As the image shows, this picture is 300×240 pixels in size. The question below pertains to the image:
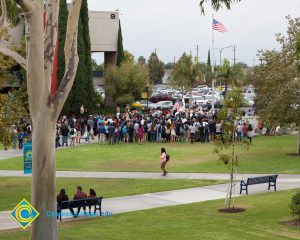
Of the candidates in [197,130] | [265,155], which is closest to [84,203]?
[265,155]

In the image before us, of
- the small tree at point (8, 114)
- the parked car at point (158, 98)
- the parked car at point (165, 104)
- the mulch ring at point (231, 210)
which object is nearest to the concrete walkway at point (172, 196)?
the mulch ring at point (231, 210)

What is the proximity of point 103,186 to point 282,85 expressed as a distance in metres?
11.5

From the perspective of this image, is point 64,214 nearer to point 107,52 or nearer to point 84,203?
point 84,203

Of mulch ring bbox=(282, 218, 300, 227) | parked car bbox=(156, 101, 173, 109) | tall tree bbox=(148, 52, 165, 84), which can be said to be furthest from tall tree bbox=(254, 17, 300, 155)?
tall tree bbox=(148, 52, 165, 84)

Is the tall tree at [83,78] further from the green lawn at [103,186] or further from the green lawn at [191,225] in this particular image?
the green lawn at [191,225]

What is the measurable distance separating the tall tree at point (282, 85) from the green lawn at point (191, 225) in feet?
35.0

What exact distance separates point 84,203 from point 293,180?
10.5 meters

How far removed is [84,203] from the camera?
19422mm

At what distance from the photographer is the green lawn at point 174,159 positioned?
29.6 meters

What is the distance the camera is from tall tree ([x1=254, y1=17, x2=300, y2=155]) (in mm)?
31062

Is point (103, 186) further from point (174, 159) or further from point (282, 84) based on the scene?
point (282, 84)

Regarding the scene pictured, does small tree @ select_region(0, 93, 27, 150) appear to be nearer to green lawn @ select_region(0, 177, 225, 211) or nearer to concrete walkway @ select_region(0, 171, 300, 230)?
green lawn @ select_region(0, 177, 225, 211)

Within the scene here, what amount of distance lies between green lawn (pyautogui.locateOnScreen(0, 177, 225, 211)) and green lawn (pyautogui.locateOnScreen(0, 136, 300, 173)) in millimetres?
2999

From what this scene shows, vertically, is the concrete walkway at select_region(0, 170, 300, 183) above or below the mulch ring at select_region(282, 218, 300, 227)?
above
